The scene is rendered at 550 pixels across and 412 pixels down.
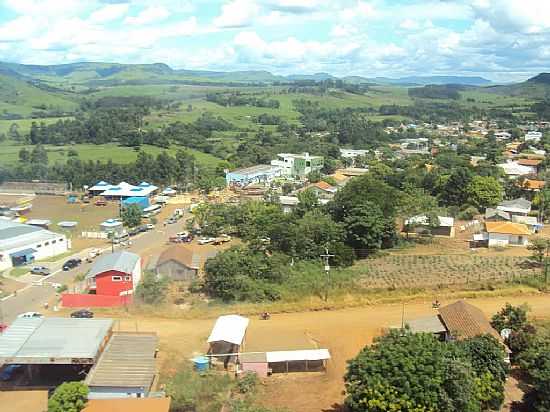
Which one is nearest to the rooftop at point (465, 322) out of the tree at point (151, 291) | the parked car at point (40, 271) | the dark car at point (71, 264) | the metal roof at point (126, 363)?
the metal roof at point (126, 363)

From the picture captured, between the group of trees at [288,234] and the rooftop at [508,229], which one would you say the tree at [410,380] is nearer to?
the group of trees at [288,234]

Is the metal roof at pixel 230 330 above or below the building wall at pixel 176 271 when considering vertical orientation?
above

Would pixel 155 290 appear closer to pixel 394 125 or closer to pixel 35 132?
pixel 35 132

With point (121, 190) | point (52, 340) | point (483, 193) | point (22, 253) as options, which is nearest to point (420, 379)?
point (52, 340)

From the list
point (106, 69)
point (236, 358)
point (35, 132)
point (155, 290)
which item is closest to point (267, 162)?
point (35, 132)

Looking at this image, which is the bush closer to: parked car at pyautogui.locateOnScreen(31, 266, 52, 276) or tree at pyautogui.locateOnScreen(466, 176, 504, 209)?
tree at pyautogui.locateOnScreen(466, 176, 504, 209)

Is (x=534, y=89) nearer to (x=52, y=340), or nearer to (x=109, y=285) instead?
(x=109, y=285)

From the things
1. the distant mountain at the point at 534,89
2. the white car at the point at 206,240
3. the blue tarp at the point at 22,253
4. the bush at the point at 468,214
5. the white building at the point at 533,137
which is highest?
the distant mountain at the point at 534,89
